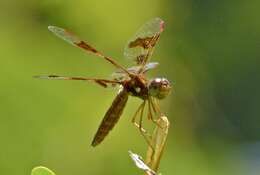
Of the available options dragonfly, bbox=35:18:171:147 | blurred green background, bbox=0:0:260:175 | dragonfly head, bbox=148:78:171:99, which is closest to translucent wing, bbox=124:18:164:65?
dragonfly, bbox=35:18:171:147

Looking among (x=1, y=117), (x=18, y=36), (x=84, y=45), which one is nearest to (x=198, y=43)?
(x=18, y=36)

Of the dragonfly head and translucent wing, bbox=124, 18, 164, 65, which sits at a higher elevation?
translucent wing, bbox=124, 18, 164, 65

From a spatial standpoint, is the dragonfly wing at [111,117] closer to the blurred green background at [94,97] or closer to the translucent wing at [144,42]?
the translucent wing at [144,42]

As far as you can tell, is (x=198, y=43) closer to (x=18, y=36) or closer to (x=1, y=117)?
(x=18, y=36)

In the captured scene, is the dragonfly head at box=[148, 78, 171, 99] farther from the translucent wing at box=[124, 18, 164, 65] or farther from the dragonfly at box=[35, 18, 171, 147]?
the translucent wing at box=[124, 18, 164, 65]

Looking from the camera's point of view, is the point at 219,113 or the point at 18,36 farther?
the point at 219,113
